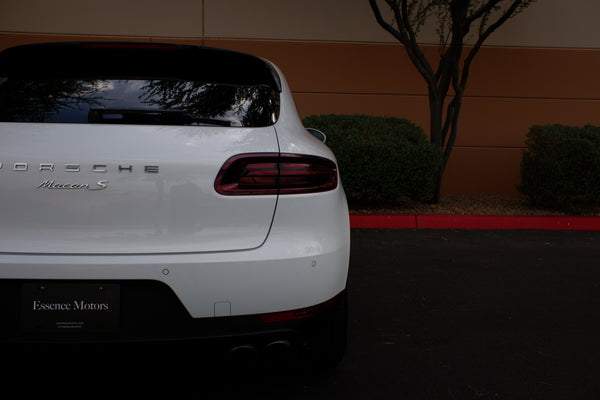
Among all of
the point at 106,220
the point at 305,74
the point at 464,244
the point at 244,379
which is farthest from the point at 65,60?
the point at 305,74

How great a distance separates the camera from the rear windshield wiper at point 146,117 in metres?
1.98

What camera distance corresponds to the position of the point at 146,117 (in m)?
2.01

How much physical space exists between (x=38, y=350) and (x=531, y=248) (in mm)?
5041

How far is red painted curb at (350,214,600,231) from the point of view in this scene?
653 cm

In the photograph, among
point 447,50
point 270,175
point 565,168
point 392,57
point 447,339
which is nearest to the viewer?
point 270,175

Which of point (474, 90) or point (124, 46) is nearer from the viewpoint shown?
point (124, 46)

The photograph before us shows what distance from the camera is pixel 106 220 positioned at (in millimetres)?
1854

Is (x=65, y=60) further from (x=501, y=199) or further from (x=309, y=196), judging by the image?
(x=501, y=199)

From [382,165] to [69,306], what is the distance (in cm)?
520

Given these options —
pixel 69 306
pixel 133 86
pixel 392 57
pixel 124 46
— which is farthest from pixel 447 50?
pixel 69 306

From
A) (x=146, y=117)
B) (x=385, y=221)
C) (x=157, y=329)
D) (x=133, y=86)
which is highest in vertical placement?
(x=133, y=86)

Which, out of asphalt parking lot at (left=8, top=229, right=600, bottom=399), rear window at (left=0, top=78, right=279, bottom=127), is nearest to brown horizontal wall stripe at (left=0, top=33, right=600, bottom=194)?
asphalt parking lot at (left=8, top=229, right=600, bottom=399)

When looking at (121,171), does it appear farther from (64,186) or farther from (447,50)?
(447,50)

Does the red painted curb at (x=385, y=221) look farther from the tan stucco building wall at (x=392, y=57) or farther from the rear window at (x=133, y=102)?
the rear window at (x=133, y=102)
